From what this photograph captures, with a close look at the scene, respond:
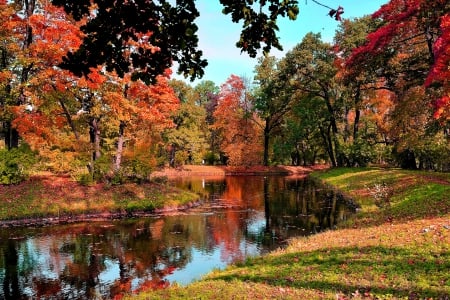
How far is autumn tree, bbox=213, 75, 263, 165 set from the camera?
69.3 m

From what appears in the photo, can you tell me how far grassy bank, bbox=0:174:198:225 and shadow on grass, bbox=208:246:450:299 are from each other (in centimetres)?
1471

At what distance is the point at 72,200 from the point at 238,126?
49428 millimetres

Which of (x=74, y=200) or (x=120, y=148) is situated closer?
(x=74, y=200)

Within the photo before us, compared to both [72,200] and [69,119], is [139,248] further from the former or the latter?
[69,119]

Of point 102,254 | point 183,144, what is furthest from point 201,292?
point 183,144

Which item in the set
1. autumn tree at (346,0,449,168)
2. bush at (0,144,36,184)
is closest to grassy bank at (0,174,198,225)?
bush at (0,144,36,184)

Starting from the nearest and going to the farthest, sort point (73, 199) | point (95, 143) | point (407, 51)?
point (73, 199)
point (95, 143)
point (407, 51)

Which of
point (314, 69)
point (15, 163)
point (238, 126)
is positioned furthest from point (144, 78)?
point (238, 126)

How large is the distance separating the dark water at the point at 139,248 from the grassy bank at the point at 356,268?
274 cm

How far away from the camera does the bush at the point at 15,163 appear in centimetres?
2567

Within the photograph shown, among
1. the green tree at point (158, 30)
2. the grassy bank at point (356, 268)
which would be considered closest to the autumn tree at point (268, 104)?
the grassy bank at point (356, 268)

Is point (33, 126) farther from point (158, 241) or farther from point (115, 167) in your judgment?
point (158, 241)

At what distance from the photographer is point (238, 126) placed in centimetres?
7225

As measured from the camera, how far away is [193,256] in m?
16.4
